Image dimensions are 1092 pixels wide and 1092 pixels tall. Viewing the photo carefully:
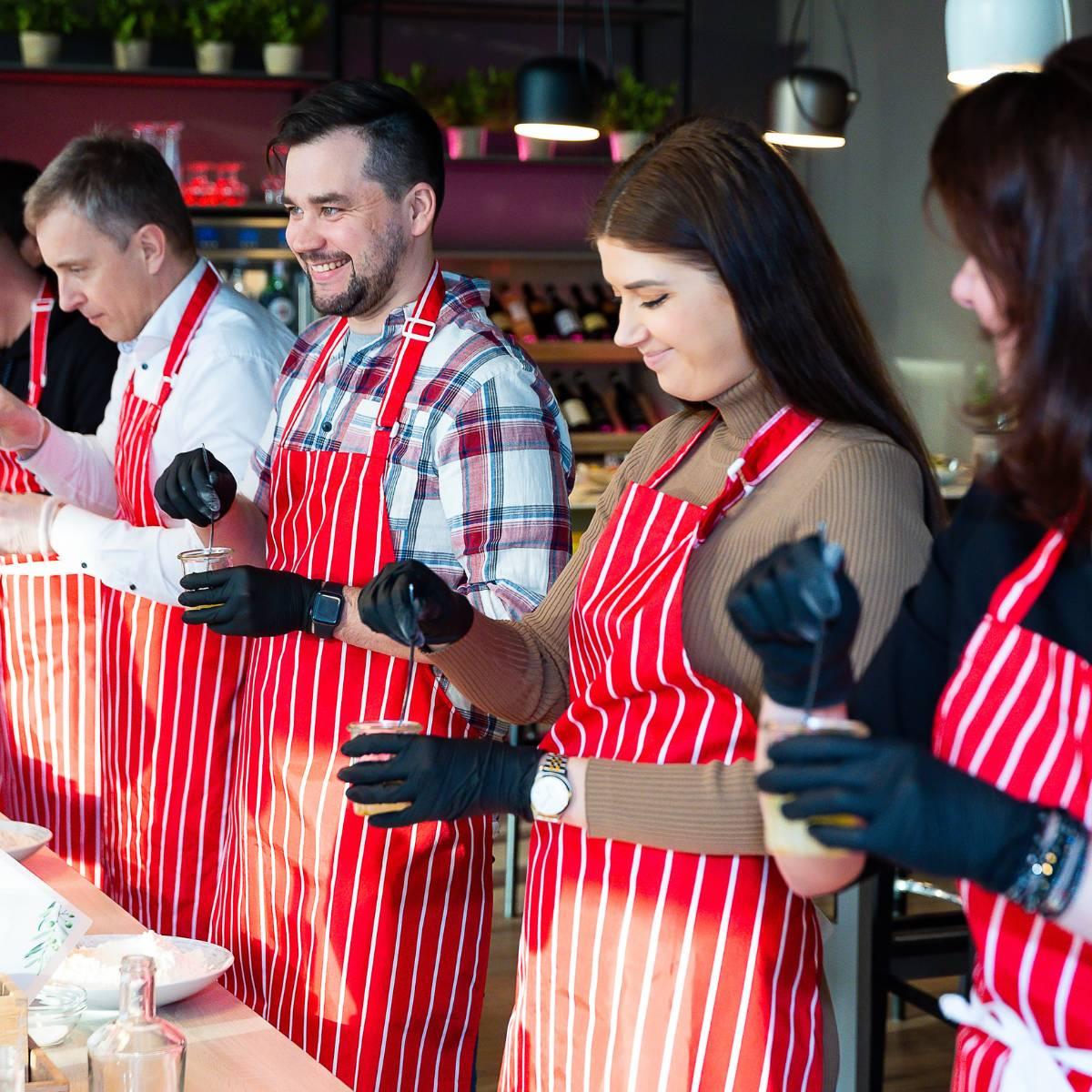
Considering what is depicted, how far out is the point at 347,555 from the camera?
2240 millimetres

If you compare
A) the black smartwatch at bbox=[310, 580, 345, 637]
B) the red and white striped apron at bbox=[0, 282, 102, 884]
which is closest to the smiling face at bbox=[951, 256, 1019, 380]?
the black smartwatch at bbox=[310, 580, 345, 637]

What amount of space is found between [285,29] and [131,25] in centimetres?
57

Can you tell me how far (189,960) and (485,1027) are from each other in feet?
6.43

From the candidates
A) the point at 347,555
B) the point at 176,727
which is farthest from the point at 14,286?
the point at 347,555

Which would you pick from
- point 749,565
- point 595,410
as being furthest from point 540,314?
point 749,565

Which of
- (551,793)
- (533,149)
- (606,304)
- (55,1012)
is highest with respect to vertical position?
(533,149)

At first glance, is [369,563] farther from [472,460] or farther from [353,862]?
[353,862]

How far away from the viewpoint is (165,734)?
105 inches

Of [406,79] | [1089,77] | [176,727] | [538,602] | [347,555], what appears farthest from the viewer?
[406,79]

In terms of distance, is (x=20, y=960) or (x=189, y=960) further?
(x=189, y=960)

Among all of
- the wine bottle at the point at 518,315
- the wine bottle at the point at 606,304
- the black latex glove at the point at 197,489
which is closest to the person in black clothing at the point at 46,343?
the black latex glove at the point at 197,489

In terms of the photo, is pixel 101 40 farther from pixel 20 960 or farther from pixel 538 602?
pixel 20 960

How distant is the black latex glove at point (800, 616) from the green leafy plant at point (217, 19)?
5363mm

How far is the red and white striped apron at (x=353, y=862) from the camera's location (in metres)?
2.17
